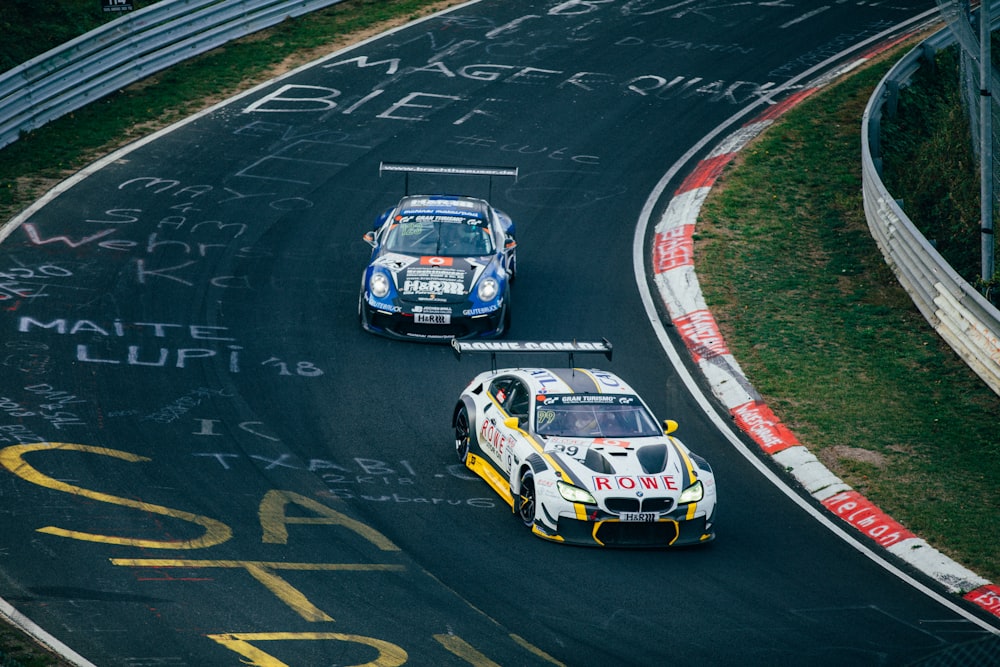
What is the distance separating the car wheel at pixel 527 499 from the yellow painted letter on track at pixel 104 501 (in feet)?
9.88

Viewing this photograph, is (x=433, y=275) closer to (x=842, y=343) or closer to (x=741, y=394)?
(x=741, y=394)

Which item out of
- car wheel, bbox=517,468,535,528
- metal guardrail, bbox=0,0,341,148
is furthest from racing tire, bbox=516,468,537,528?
metal guardrail, bbox=0,0,341,148

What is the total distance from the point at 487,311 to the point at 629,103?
1162cm

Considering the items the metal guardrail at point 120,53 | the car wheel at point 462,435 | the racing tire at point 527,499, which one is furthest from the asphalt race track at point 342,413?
the metal guardrail at point 120,53

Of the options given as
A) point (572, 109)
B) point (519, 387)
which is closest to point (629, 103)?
point (572, 109)

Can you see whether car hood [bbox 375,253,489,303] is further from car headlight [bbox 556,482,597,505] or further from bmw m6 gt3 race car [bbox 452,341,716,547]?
car headlight [bbox 556,482,597,505]

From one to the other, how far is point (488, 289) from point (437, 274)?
30.0 inches

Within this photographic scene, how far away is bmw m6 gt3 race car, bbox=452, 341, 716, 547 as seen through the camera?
12.8 metres

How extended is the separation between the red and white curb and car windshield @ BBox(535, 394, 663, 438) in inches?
99.7

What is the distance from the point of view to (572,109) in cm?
2755

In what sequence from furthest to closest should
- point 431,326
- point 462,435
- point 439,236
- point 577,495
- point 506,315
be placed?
point 439,236
point 506,315
point 431,326
point 462,435
point 577,495

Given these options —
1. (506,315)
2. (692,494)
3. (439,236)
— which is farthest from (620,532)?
(439,236)

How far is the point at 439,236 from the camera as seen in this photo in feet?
62.3

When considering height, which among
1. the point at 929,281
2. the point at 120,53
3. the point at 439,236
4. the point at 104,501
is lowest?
the point at 929,281
